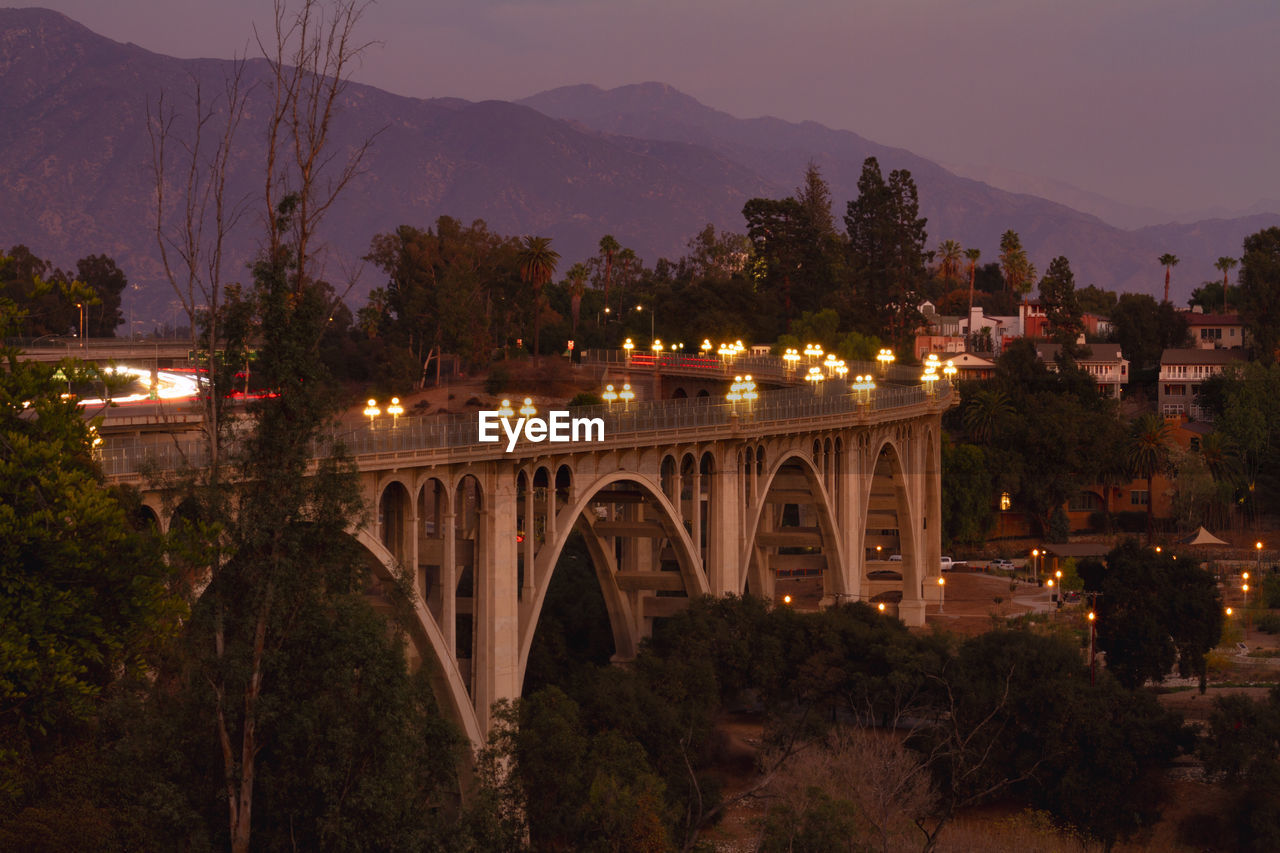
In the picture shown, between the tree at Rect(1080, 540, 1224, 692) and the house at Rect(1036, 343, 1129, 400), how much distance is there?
76545 mm

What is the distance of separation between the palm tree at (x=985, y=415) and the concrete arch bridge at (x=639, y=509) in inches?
727

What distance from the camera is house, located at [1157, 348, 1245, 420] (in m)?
143

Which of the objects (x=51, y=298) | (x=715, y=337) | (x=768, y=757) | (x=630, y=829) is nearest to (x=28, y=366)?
(x=630, y=829)

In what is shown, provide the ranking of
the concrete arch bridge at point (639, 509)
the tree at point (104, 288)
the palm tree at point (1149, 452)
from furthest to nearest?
the tree at point (104, 288)
the palm tree at point (1149, 452)
the concrete arch bridge at point (639, 509)

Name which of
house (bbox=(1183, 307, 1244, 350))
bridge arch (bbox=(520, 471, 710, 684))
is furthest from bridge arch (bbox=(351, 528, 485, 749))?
house (bbox=(1183, 307, 1244, 350))

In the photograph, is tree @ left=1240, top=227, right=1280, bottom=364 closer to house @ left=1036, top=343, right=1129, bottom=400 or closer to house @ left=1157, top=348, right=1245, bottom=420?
house @ left=1157, top=348, right=1245, bottom=420

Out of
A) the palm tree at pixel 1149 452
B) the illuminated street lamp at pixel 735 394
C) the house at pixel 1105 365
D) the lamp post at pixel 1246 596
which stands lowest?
the lamp post at pixel 1246 596

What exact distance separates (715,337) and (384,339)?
102ft

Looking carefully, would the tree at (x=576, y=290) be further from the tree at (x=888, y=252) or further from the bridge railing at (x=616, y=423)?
the bridge railing at (x=616, y=423)

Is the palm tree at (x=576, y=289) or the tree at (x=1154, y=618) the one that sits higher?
the palm tree at (x=576, y=289)

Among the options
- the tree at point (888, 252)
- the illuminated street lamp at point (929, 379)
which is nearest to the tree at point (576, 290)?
the tree at point (888, 252)

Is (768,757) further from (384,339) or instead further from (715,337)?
(384,339)

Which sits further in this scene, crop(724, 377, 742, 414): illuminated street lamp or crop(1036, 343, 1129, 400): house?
crop(1036, 343, 1129, 400): house

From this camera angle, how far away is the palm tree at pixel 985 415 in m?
123
